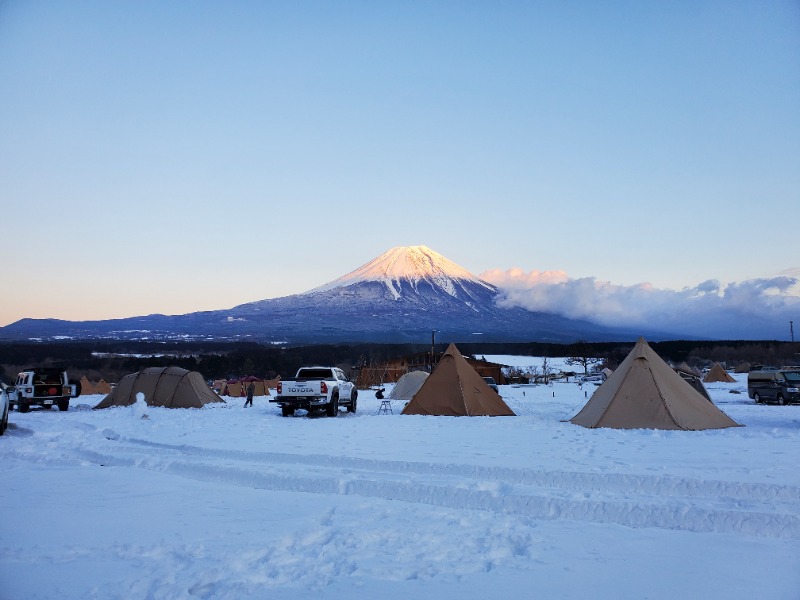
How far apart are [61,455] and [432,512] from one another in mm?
8557

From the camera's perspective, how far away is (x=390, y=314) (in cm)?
15912

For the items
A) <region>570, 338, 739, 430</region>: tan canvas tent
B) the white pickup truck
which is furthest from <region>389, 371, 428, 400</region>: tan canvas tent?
<region>570, 338, 739, 430</region>: tan canvas tent

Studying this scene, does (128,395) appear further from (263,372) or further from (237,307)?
(237,307)

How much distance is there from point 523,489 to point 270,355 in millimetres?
94457

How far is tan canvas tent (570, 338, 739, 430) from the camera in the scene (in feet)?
55.3

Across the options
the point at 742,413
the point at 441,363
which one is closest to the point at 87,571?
the point at 441,363

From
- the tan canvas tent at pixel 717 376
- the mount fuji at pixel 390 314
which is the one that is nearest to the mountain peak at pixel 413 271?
the mount fuji at pixel 390 314

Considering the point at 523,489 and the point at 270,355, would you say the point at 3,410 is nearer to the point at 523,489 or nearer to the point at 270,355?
the point at 523,489

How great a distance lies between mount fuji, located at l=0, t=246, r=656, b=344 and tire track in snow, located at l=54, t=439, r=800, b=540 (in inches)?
5237

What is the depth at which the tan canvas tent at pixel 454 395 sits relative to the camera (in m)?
22.0

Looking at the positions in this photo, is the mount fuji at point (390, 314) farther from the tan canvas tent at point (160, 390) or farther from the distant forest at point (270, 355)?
the tan canvas tent at point (160, 390)

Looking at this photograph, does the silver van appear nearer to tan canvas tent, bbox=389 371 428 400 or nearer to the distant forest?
tan canvas tent, bbox=389 371 428 400

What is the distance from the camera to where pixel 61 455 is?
12.5m

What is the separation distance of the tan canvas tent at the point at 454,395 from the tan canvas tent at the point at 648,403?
446 cm
